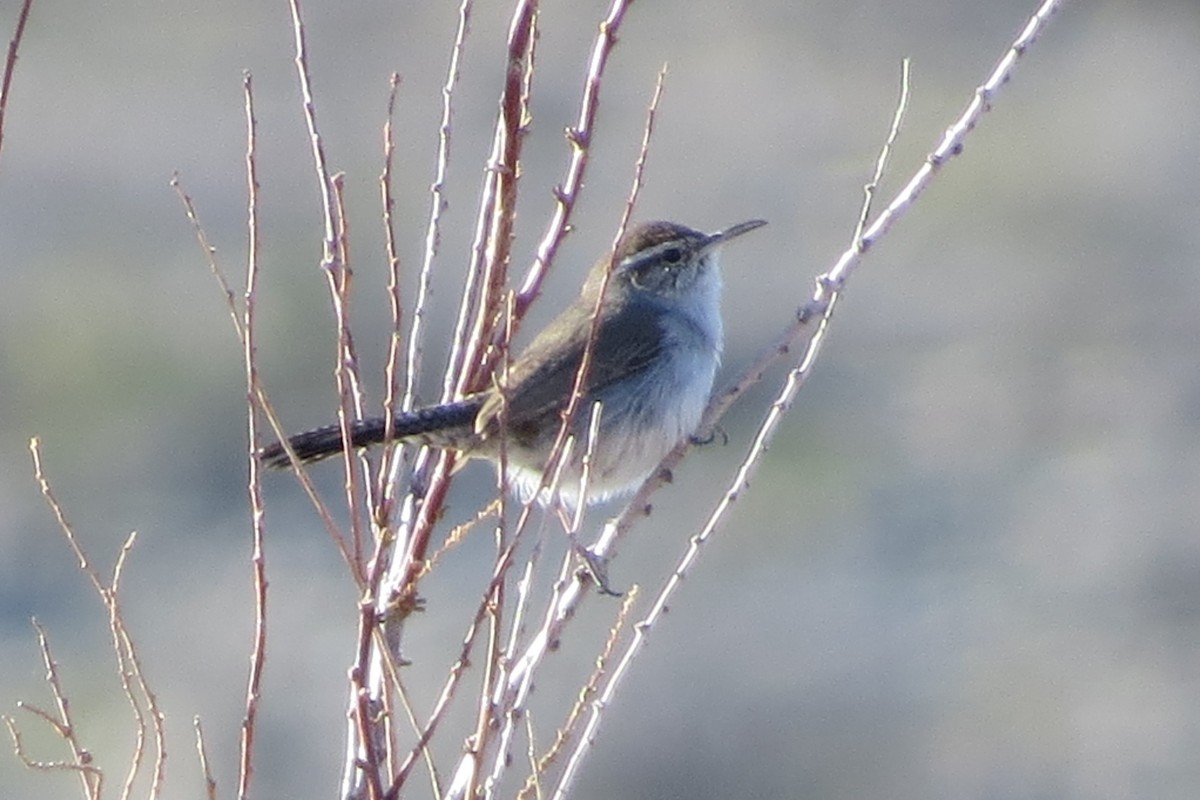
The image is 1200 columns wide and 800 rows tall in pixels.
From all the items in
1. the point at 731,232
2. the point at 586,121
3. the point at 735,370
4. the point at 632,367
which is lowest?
the point at 586,121

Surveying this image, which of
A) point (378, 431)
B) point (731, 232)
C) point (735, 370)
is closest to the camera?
point (378, 431)

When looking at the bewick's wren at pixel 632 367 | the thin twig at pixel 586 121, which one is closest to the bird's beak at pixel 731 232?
the bewick's wren at pixel 632 367

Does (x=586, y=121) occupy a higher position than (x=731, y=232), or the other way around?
(x=731, y=232)

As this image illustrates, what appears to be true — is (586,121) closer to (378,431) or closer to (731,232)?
(378,431)

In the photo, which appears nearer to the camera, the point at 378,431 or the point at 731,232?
the point at 378,431

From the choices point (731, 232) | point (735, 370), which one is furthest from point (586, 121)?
point (735, 370)

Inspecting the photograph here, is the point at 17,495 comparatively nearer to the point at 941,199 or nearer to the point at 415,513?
the point at 941,199

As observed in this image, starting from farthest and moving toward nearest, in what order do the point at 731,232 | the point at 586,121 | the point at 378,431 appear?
1. the point at 731,232
2. the point at 378,431
3. the point at 586,121

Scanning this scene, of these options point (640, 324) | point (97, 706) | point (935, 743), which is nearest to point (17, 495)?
point (97, 706)
